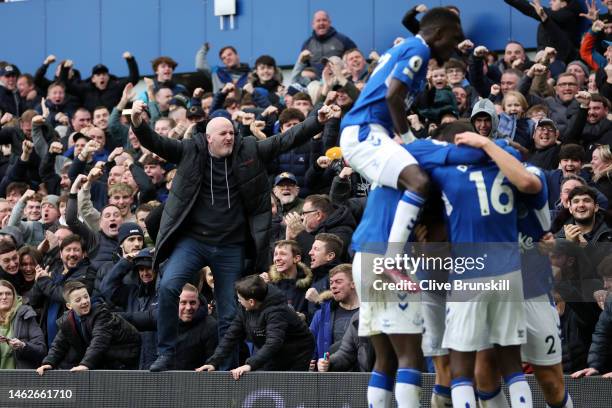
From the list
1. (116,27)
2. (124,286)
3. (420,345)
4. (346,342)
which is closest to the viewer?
(420,345)

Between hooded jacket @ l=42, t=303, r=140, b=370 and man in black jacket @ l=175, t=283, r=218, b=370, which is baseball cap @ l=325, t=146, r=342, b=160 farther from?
hooded jacket @ l=42, t=303, r=140, b=370

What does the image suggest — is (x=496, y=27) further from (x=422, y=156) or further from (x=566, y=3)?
(x=422, y=156)

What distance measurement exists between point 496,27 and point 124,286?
26.2 ft

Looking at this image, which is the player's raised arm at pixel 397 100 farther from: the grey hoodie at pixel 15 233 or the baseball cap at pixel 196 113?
the grey hoodie at pixel 15 233

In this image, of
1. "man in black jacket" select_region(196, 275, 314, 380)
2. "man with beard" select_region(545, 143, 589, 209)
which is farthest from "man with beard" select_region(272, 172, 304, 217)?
"man with beard" select_region(545, 143, 589, 209)

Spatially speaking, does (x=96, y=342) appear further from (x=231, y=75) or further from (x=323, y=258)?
(x=231, y=75)

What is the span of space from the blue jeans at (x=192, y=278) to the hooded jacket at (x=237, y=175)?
17 centimetres

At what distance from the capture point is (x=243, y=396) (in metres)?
11.5

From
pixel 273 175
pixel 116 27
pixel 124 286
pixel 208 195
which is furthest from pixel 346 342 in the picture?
pixel 116 27

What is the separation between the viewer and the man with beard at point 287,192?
47.5 feet

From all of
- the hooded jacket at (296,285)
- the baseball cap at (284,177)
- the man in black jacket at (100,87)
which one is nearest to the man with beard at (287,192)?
the baseball cap at (284,177)

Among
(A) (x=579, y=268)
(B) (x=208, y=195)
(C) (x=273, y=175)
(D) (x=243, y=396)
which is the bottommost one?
(D) (x=243, y=396)

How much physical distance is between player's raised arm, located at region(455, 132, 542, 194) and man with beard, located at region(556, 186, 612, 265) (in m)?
3.43

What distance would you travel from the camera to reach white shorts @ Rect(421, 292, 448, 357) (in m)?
9.00
